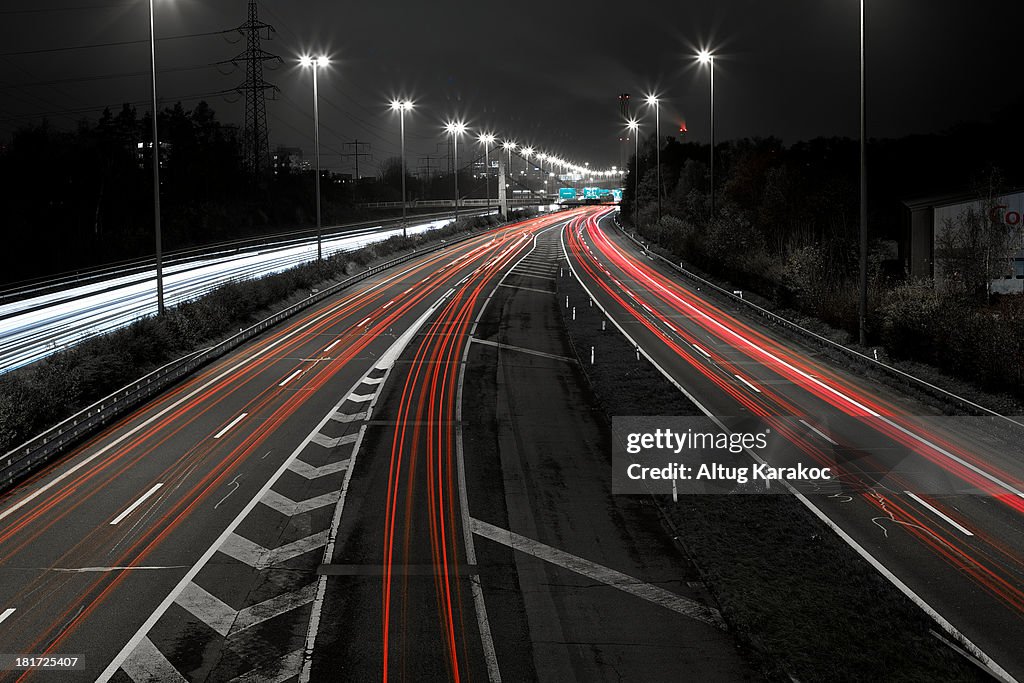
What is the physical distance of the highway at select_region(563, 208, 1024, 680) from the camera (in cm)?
1440

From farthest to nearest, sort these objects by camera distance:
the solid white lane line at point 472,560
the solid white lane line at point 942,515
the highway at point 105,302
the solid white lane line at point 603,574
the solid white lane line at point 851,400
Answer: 1. the highway at point 105,302
2. the solid white lane line at point 851,400
3. the solid white lane line at point 942,515
4. the solid white lane line at point 603,574
5. the solid white lane line at point 472,560

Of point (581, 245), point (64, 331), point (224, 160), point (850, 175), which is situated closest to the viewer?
point (64, 331)

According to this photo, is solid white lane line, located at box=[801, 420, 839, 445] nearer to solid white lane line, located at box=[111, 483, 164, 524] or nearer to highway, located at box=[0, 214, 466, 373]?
solid white lane line, located at box=[111, 483, 164, 524]

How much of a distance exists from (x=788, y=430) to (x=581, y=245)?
219ft

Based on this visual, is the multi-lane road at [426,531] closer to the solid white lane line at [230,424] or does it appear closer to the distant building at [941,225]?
the solid white lane line at [230,424]

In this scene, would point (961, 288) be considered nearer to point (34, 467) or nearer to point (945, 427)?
point (945, 427)

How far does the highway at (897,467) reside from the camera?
47.2 feet

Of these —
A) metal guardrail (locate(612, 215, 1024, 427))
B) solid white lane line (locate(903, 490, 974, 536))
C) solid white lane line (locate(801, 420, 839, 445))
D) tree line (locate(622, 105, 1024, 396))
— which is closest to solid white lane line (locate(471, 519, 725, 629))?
solid white lane line (locate(903, 490, 974, 536))

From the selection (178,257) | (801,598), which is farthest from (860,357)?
(178,257)

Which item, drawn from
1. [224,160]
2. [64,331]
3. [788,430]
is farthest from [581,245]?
[788,430]

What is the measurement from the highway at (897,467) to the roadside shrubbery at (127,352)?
763 inches

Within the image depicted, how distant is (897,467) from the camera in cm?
2094

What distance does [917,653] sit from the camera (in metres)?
12.2

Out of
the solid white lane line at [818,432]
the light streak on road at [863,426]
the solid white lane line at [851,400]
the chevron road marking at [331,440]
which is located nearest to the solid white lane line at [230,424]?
the chevron road marking at [331,440]
